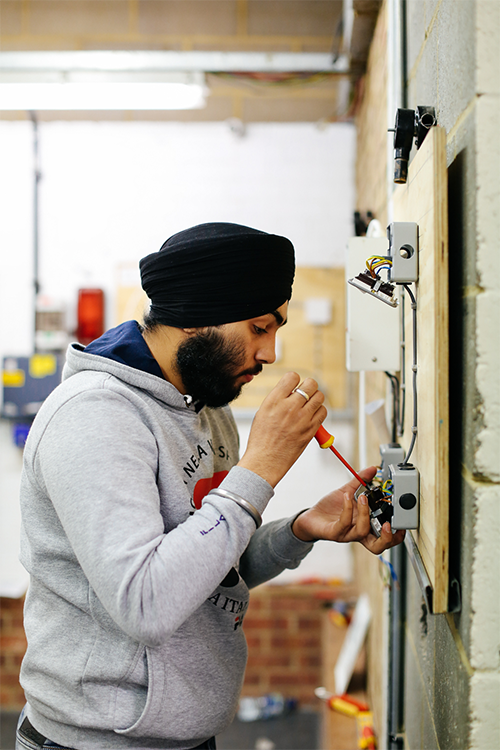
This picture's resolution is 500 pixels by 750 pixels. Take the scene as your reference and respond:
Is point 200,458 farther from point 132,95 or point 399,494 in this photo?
point 132,95

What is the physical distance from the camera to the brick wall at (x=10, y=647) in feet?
9.63

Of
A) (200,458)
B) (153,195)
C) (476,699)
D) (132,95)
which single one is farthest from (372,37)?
(476,699)

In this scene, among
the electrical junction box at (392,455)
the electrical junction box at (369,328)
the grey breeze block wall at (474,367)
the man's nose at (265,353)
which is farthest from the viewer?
the electrical junction box at (369,328)

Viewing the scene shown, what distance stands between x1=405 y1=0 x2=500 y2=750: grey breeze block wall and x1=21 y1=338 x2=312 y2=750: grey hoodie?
0.31 m

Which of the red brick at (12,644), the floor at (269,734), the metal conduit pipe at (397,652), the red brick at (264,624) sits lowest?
the floor at (269,734)

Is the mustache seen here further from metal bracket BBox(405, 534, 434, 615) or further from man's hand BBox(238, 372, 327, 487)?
metal bracket BBox(405, 534, 434, 615)

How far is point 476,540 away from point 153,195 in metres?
2.76

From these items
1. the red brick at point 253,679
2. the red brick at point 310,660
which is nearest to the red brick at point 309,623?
the red brick at point 310,660

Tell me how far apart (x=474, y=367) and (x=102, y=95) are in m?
2.50

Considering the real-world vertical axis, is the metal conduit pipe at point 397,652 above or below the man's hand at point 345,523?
below

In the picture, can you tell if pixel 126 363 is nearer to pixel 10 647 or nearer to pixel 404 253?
pixel 404 253

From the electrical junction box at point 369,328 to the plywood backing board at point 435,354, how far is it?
0.56m

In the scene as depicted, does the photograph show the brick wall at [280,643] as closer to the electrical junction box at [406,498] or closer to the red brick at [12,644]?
the red brick at [12,644]

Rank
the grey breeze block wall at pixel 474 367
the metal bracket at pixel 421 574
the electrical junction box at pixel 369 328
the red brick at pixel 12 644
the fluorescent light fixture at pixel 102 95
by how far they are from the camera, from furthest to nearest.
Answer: the red brick at pixel 12 644
the fluorescent light fixture at pixel 102 95
the electrical junction box at pixel 369 328
the metal bracket at pixel 421 574
the grey breeze block wall at pixel 474 367
